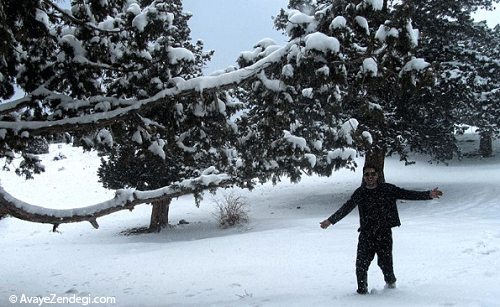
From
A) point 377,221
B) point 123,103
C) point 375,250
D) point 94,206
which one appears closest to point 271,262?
point 375,250

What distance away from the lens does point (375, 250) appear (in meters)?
4.48

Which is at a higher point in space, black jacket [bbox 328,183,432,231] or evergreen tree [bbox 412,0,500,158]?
evergreen tree [bbox 412,0,500,158]

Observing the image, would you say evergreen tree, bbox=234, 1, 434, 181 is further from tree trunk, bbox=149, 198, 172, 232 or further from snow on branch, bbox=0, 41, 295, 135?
tree trunk, bbox=149, 198, 172, 232

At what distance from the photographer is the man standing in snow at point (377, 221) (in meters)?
4.37

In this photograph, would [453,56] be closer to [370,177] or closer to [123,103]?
[370,177]

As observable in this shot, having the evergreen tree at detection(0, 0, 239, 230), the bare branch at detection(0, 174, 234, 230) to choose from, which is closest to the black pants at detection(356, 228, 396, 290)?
the bare branch at detection(0, 174, 234, 230)

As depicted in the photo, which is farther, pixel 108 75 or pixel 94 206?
pixel 108 75

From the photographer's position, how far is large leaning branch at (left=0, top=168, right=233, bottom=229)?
4996 mm

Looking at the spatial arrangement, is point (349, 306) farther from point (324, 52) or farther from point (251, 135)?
point (251, 135)

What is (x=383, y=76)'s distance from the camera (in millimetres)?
4672

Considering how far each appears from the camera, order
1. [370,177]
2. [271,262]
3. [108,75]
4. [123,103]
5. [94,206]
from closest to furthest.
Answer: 1. [370,177]
2. [123,103]
3. [94,206]
4. [108,75]
5. [271,262]

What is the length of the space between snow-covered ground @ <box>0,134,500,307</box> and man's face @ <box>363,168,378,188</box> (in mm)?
1328

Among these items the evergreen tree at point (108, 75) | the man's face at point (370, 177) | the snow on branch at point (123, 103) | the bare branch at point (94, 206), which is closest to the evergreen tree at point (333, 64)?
the snow on branch at point (123, 103)

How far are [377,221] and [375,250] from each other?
401 millimetres
